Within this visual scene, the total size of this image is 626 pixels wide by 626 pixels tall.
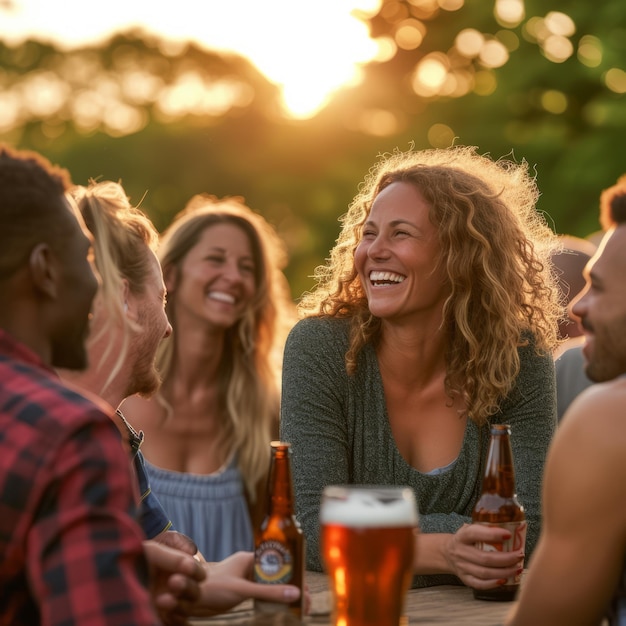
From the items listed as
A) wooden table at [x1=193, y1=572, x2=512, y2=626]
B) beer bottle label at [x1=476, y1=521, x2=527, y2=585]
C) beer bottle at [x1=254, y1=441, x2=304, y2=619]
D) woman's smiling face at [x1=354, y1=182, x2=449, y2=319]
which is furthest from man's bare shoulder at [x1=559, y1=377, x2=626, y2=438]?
woman's smiling face at [x1=354, y1=182, x2=449, y2=319]

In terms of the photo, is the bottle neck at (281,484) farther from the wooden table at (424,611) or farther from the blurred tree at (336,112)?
the blurred tree at (336,112)

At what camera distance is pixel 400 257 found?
354 cm

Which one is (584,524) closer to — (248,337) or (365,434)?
(365,434)

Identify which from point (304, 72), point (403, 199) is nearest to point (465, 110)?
point (304, 72)

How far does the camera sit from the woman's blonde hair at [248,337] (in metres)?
5.29

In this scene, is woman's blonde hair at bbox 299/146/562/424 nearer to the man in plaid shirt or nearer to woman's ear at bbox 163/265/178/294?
woman's ear at bbox 163/265/178/294

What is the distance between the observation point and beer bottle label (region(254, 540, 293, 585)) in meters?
2.16

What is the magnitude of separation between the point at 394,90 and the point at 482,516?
14.5 meters

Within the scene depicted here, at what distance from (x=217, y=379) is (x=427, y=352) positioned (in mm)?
2065

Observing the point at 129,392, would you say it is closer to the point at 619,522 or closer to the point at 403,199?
the point at 403,199

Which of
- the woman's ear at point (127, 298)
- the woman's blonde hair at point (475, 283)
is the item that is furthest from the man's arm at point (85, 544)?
the woman's blonde hair at point (475, 283)

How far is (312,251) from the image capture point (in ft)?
56.9

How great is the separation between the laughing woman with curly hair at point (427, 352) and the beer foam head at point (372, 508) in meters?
1.20

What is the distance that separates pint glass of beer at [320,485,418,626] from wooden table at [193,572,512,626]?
0.16m
